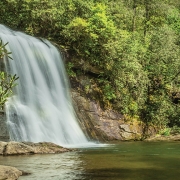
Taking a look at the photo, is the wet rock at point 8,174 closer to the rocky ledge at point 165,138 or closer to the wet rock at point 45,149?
the wet rock at point 45,149

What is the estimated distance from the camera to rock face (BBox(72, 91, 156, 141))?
87.5 ft

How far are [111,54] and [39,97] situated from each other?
818 centimetres

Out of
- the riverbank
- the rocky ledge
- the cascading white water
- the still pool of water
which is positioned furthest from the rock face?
the still pool of water

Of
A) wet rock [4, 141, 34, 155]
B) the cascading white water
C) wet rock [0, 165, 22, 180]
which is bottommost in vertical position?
wet rock [0, 165, 22, 180]

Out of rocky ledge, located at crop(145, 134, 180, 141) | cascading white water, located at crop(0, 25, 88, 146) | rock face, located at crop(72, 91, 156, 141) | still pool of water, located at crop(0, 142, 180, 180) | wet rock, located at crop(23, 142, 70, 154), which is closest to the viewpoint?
still pool of water, located at crop(0, 142, 180, 180)

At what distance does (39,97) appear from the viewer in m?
24.7

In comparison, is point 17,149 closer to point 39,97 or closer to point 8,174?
point 8,174

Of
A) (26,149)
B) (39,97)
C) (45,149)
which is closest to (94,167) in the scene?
(26,149)

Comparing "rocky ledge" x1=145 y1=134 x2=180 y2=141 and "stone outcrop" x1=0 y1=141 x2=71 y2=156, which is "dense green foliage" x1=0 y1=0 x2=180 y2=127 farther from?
"stone outcrop" x1=0 y1=141 x2=71 y2=156

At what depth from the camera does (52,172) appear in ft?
36.6

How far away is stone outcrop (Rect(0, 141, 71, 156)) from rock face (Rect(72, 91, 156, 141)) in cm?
908

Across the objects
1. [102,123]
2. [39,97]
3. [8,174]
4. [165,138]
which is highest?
[39,97]

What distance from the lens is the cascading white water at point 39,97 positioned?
21.1 meters

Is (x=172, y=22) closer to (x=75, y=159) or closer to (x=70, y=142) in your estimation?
(x=70, y=142)
